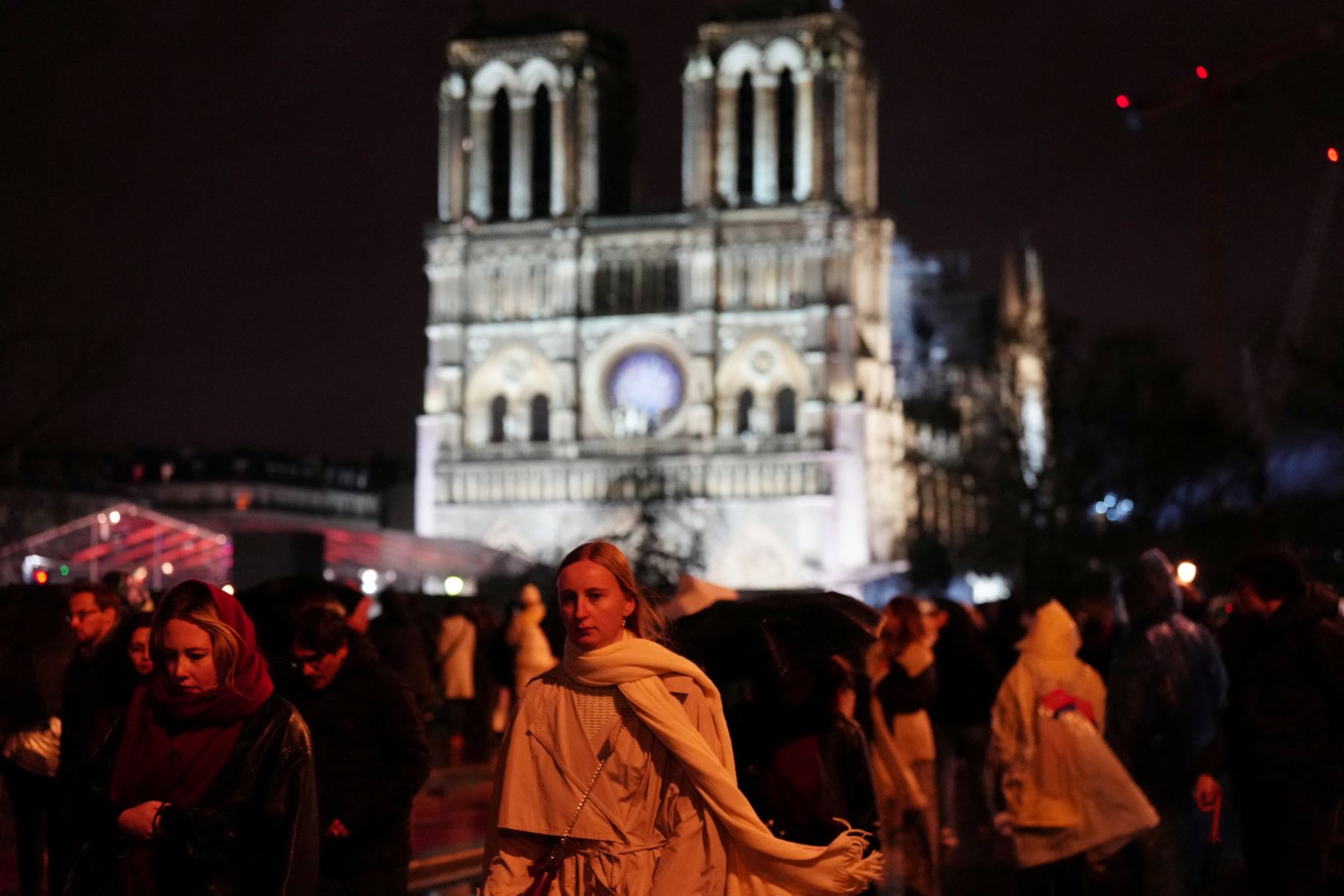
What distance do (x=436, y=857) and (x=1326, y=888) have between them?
5745 mm

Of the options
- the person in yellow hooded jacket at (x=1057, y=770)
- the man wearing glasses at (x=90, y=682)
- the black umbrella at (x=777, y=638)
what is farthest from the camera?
the person in yellow hooded jacket at (x=1057, y=770)

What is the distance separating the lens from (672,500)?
2749 inches

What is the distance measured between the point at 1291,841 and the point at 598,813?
4388 mm

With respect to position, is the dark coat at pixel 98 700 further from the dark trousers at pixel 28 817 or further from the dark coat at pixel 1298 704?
the dark coat at pixel 1298 704

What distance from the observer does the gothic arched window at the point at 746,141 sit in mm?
72938

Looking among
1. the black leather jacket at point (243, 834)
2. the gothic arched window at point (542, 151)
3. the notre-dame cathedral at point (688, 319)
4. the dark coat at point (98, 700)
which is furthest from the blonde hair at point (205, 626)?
the gothic arched window at point (542, 151)

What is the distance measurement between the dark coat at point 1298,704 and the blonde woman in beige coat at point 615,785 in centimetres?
387

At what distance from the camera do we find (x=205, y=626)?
19.2ft

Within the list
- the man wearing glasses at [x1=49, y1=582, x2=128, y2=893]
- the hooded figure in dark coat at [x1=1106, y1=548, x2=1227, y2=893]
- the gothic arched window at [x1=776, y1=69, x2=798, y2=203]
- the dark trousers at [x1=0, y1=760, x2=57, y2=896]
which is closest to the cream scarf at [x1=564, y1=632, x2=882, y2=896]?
the man wearing glasses at [x1=49, y1=582, x2=128, y2=893]

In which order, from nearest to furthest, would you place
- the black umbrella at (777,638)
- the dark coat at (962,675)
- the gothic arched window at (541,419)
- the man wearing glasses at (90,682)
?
the black umbrella at (777,638) < the man wearing glasses at (90,682) < the dark coat at (962,675) < the gothic arched window at (541,419)

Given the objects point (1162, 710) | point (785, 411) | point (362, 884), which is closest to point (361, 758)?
point (362, 884)

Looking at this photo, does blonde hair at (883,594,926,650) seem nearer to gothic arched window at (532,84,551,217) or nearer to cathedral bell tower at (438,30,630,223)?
cathedral bell tower at (438,30,630,223)

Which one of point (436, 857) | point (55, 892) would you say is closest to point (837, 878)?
point (55, 892)

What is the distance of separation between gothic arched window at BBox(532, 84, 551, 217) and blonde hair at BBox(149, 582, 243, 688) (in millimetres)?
69470
